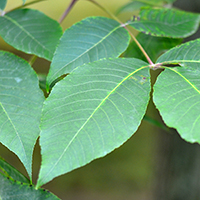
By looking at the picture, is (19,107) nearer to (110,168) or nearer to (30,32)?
(30,32)

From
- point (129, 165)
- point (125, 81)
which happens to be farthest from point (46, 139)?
point (129, 165)

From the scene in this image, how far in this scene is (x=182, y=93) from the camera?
A: 380 mm

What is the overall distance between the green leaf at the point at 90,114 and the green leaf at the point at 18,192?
0.14 metres

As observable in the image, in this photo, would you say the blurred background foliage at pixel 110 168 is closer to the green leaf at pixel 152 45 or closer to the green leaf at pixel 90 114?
the green leaf at pixel 152 45

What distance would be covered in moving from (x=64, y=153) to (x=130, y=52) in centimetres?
55

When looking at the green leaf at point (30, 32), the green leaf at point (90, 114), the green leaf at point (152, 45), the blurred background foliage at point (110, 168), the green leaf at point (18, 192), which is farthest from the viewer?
Result: the blurred background foliage at point (110, 168)

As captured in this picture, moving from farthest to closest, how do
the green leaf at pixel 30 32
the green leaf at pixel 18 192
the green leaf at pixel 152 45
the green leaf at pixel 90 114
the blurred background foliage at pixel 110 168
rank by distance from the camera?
the blurred background foliage at pixel 110 168 → the green leaf at pixel 152 45 → the green leaf at pixel 30 32 → the green leaf at pixel 18 192 → the green leaf at pixel 90 114

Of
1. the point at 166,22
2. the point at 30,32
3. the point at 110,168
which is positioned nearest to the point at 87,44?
the point at 30,32

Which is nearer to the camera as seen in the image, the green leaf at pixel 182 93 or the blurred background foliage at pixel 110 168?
the green leaf at pixel 182 93

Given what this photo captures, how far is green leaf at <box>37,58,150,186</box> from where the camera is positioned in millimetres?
321

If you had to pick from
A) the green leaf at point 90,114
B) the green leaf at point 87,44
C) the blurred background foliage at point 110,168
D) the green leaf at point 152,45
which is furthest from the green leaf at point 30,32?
the blurred background foliage at point 110,168

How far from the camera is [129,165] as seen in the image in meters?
4.02

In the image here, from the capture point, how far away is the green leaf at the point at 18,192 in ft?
1.40

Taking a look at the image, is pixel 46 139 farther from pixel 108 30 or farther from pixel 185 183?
pixel 185 183
